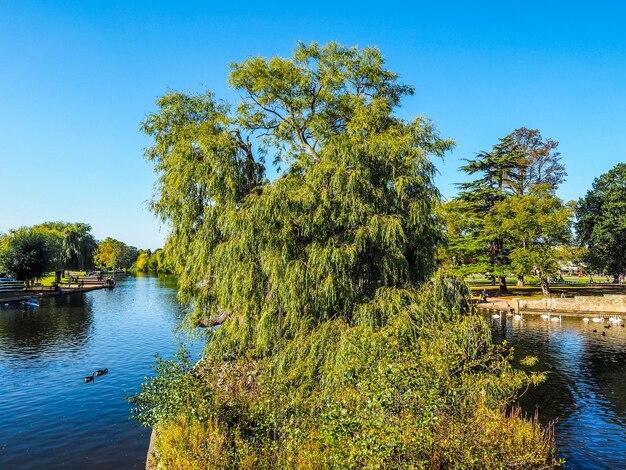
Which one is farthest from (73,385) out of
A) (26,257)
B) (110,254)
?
(110,254)

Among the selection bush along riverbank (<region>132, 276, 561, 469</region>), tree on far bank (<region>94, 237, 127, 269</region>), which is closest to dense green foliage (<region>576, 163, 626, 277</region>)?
A: bush along riverbank (<region>132, 276, 561, 469</region>)

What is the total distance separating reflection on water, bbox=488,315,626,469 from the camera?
16.6m

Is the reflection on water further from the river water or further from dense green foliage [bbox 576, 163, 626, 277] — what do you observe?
dense green foliage [bbox 576, 163, 626, 277]

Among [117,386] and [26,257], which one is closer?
[117,386]

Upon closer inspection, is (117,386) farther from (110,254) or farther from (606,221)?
(110,254)

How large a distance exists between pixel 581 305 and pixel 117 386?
45.5 m

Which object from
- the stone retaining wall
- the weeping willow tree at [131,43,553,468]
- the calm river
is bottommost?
the calm river

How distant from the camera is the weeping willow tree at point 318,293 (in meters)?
9.63

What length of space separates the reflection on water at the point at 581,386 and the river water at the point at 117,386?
0.16ft

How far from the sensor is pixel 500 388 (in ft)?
34.3

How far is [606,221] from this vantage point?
5506 cm

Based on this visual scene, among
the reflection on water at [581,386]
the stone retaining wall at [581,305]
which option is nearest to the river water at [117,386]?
the reflection on water at [581,386]

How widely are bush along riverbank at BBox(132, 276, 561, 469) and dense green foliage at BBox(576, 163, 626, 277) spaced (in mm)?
51463

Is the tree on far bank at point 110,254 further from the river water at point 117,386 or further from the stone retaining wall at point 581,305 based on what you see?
the stone retaining wall at point 581,305
